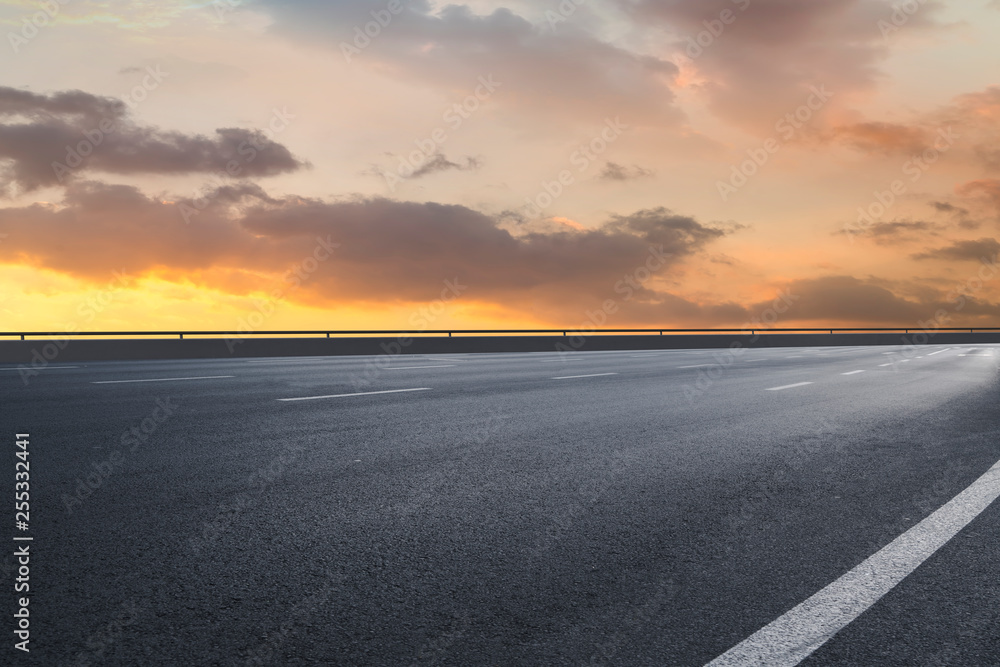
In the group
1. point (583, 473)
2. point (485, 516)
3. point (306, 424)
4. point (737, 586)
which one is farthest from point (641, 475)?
point (306, 424)

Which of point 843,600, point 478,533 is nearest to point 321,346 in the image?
point 478,533

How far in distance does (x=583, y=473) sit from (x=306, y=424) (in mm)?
3720

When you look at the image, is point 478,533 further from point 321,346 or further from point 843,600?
point 321,346

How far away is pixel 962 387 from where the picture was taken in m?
15.2

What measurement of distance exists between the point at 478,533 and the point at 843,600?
1.98 meters

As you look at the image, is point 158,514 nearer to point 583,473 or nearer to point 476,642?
point 476,642

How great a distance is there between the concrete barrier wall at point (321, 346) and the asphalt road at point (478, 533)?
50.2 feet

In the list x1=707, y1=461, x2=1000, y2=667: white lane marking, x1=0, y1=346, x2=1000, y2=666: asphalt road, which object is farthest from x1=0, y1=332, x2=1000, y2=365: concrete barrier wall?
x1=707, y1=461, x2=1000, y2=667: white lane marking

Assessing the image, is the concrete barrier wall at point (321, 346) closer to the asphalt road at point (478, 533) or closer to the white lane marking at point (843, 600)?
the asphalt road at point (478, 533)

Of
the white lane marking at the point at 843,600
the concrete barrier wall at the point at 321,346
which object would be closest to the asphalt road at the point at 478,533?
the white lane marking at the point at 843,600

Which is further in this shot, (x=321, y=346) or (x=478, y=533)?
(x=321, y=346)

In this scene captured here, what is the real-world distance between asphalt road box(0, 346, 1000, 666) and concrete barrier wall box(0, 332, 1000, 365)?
50.2ft

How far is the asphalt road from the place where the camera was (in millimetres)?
3148

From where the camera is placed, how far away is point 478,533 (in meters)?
4.63
